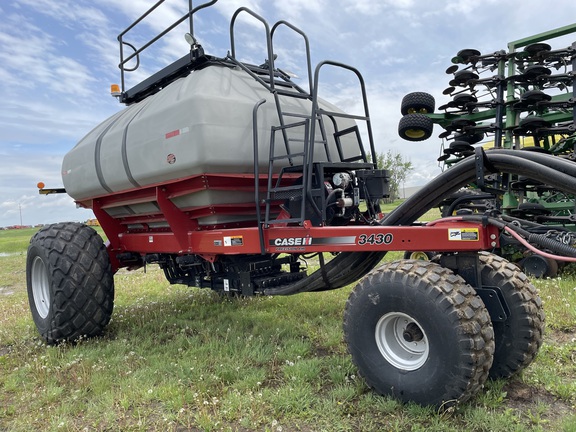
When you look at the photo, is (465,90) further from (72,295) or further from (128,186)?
(72,295)

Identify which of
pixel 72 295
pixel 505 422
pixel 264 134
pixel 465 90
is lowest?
pixel 505 422

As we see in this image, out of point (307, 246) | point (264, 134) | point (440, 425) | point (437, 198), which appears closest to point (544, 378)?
point (440, 425)

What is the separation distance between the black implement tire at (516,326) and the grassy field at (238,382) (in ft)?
0.60

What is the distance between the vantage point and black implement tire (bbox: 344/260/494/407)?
9.41 feet

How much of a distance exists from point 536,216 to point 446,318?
5246mm

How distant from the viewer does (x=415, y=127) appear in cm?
686

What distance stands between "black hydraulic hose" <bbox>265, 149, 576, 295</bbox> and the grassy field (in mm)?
690

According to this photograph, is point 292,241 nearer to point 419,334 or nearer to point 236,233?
point 236,233

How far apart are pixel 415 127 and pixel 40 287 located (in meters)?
5.47

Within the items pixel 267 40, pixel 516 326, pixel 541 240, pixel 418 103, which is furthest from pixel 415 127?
pixel 516 326

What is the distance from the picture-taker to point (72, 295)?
506 centimetres

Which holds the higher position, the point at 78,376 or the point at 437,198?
the point at 437,198

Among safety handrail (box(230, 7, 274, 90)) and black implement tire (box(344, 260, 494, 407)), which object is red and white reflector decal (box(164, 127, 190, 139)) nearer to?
safety handrail (box(230, 7, 274, 90))

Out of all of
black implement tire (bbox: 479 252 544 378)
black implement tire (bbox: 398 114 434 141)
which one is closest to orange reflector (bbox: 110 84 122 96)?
black implement tire (bbox: 398 114 434 141)
